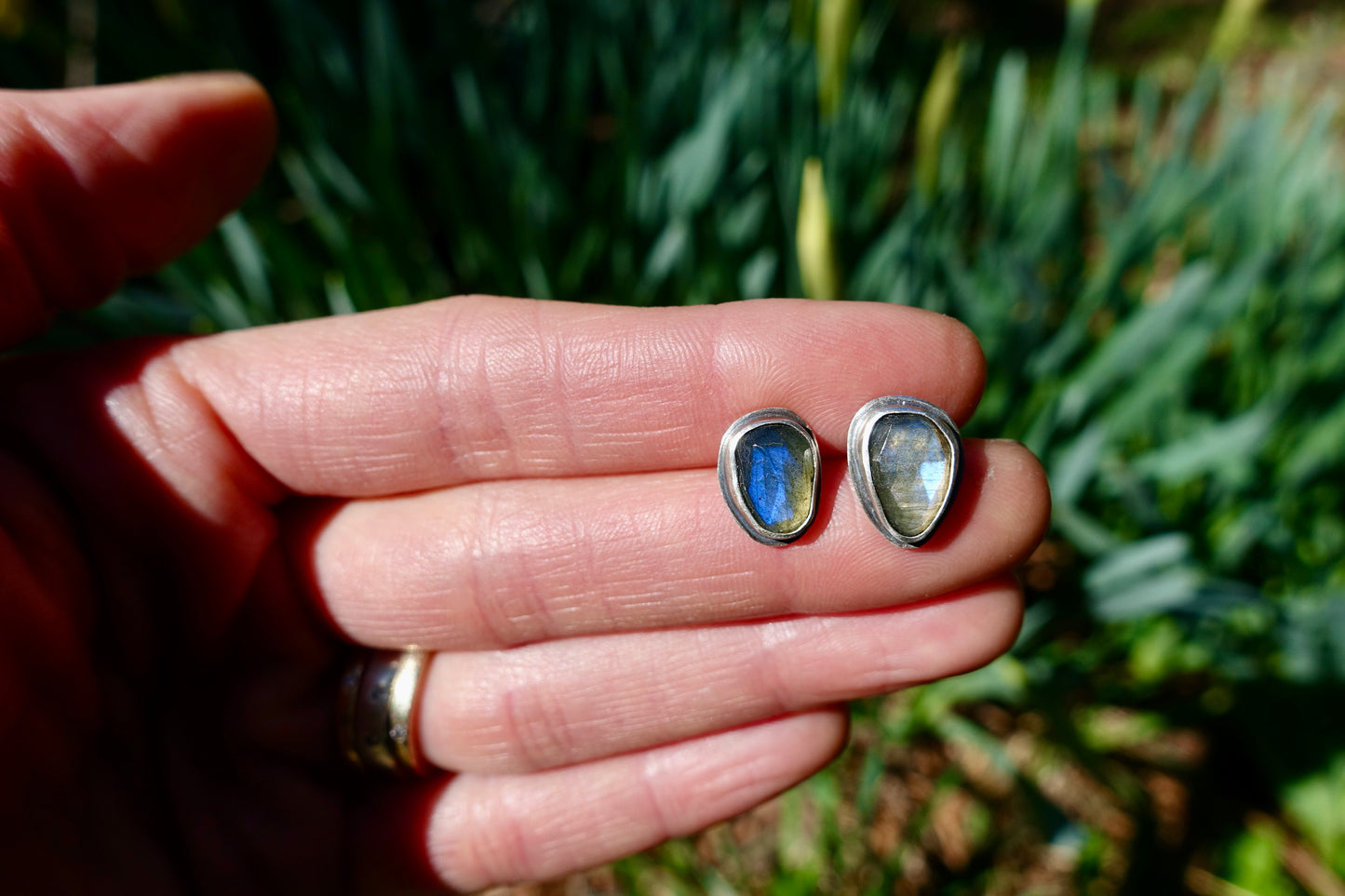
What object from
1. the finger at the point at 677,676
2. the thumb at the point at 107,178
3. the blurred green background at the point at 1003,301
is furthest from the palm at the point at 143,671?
the blurred green background at the point at 1003,301

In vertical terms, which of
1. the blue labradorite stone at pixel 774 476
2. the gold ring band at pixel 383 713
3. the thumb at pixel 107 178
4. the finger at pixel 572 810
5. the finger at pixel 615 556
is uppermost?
the thumb at pixel 107 178

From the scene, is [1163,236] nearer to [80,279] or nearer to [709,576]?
[709,576]

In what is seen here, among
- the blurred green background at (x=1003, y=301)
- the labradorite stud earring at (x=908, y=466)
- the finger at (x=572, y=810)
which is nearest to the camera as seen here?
the labradorite stud earring at (x=908, y=466)

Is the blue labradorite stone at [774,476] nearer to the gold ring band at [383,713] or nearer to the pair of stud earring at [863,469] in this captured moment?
the pair of stud earring at [863,469]

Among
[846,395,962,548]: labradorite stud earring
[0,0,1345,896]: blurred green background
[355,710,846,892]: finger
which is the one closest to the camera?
[846,395,962,548]: labradorite stud earring

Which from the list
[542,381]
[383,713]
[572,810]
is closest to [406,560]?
[383,713]

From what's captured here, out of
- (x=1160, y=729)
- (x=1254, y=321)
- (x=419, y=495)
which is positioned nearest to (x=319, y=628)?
(x=419, y=495)

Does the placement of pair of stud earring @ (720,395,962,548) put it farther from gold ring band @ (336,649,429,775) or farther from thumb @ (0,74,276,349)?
thumb @ (0,74,276,349)

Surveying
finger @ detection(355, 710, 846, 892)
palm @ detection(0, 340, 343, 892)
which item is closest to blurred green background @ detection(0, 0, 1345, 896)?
finger @ detection(355, 710, 846, 892)

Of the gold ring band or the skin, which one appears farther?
the gold ring band
